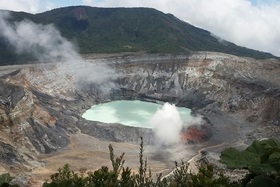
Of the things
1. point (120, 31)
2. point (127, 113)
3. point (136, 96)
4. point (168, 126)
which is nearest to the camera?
point (168, 126)

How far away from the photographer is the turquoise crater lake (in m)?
76.0

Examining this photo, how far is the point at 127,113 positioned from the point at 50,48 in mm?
46777

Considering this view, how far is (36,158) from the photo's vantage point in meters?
49.9

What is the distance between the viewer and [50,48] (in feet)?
395

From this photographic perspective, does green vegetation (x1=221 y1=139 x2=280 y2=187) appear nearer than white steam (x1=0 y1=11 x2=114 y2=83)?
Yes

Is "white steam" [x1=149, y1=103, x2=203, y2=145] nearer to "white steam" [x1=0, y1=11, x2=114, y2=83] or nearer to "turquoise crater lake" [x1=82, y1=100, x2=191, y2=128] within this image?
"turquoise crater lake" [x1=82, y1=100, x2=191, y2=128]

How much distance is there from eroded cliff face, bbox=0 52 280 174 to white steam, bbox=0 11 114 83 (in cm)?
171

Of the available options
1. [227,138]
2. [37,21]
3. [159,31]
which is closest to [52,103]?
[227,138]

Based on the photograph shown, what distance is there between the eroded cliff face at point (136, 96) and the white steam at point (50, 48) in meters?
1.71

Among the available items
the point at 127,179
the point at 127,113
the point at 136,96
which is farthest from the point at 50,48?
the point at 127,179

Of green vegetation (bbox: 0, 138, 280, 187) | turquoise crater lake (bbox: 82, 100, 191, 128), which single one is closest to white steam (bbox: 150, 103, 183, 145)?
turquoise crater lake (bbox: 82, 100, 191, 128)

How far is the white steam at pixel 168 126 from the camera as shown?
62497mm

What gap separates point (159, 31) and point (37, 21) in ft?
155

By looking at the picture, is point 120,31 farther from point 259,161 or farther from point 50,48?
point 259,161
